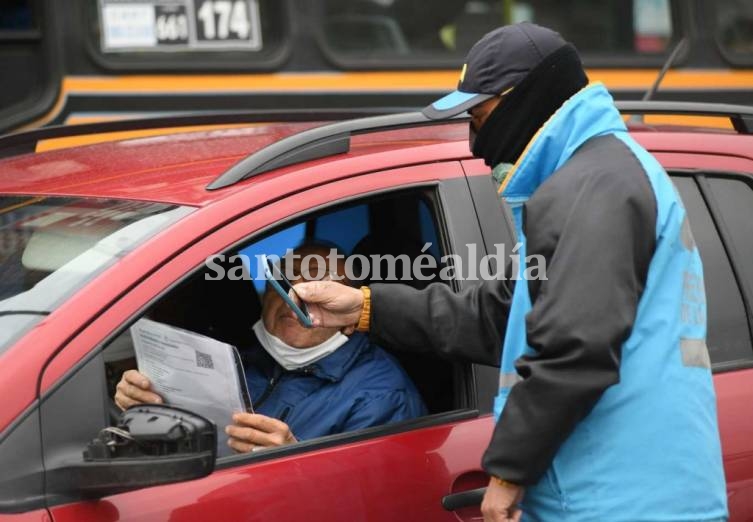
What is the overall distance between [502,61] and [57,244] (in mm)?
993

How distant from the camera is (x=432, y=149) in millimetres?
2930

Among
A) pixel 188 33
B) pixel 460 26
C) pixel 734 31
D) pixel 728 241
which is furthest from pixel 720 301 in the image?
pixel 734 31

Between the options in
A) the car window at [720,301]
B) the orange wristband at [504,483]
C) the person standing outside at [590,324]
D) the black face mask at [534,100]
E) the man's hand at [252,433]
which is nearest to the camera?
the person standing outside at [590,324]

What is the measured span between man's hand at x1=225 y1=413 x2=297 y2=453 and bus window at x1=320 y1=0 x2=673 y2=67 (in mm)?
3628

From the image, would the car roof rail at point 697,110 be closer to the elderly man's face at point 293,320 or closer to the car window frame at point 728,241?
the car window frame at point 728,241

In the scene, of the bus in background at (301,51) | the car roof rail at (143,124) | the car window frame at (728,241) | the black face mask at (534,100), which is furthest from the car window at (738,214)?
the bus in background at (301,51)

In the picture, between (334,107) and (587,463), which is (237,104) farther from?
(587,463)

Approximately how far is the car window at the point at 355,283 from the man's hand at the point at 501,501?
0.53 meters

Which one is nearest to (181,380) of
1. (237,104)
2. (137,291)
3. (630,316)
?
(137,291)

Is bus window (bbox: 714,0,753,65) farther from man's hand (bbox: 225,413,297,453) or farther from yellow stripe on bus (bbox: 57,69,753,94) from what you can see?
man's hand (bbox: 225,413,297,453)

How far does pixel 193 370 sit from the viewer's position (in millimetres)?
2611

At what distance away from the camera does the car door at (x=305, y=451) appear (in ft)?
7.55

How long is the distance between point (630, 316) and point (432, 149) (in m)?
0.84

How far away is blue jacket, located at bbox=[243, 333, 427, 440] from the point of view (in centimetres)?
290
